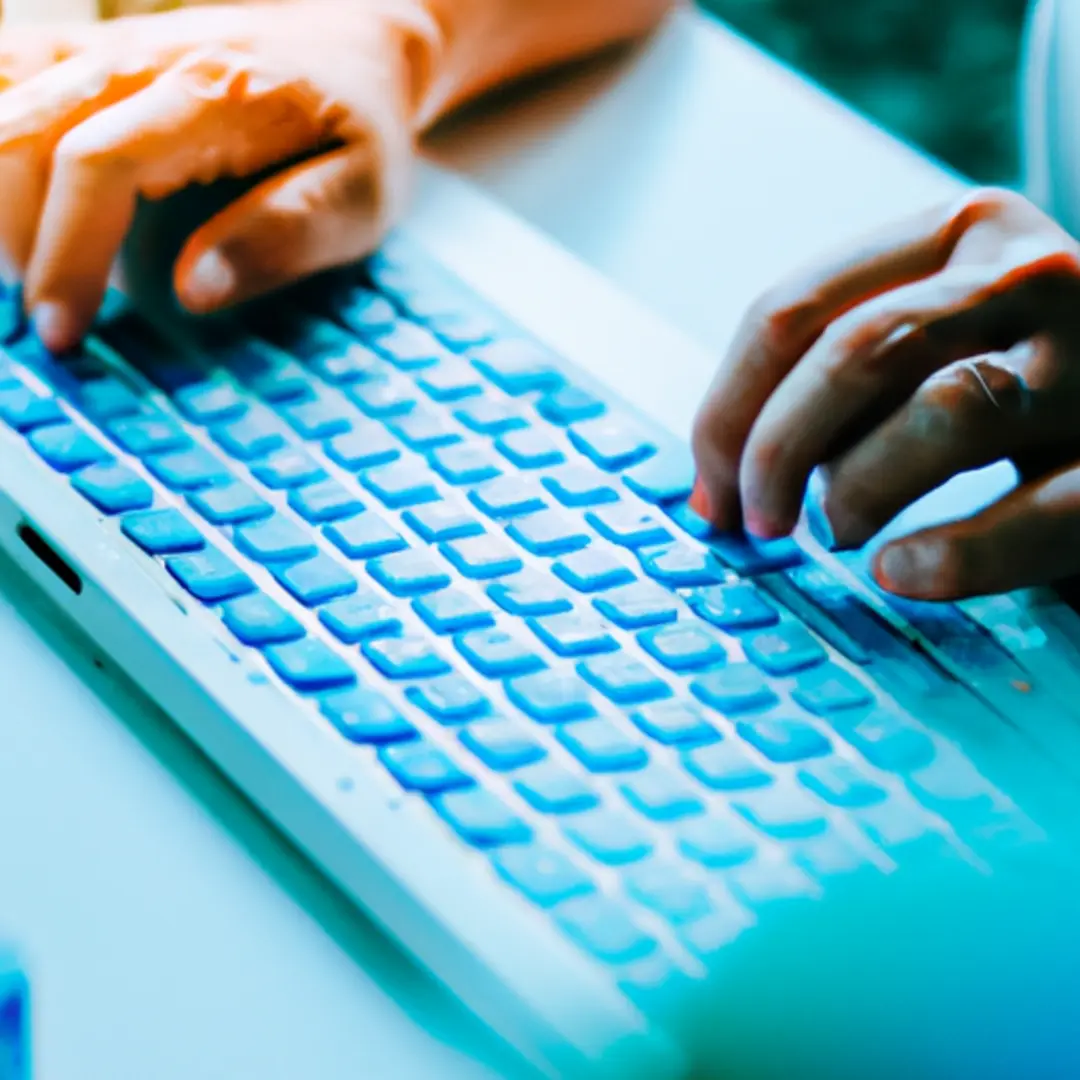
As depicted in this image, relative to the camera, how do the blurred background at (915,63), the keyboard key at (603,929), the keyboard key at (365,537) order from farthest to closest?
the blurred background at (915,63) < the keyboard key at (365,537) < the keyboard key at (603,929)

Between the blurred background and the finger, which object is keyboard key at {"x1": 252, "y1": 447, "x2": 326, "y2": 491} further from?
the blurred background

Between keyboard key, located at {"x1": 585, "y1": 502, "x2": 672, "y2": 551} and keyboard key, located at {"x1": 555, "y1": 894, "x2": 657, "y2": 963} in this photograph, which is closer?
keyboard key, located at {"x1": 555, "y1": 894, "x2": 657, "y2": 963}

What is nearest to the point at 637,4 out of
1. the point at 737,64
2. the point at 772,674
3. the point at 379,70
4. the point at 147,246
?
the point at 737,64

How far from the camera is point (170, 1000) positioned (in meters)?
0.29

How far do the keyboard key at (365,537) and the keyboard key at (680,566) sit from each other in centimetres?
7

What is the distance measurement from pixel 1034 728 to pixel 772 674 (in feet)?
0.22

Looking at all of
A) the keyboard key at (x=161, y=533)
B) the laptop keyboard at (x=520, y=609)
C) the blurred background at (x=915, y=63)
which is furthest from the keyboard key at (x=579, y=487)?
the blurred background at (x=915, y=63)

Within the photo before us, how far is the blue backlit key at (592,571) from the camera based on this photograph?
1.22 ft

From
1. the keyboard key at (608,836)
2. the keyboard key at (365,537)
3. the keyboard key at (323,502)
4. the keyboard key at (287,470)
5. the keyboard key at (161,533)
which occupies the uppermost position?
the keyboard key at (608,836)

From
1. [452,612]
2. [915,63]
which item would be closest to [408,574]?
[452,612]

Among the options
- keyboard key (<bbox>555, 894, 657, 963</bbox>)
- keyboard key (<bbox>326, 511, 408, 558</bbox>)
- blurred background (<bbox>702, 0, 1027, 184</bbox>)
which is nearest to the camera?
keyboard key (<bbox>555, 894, 657, 963</bbox>)

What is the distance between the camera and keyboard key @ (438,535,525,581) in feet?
1.22

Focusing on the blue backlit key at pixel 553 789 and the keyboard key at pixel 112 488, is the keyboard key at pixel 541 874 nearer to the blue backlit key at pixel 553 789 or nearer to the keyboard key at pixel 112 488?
the blue backlit key at pixel 553 789

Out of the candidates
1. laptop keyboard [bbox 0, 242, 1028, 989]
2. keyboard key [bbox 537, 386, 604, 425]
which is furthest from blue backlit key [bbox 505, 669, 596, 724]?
keyboard key [bbox 537, 386, 604, 425]
